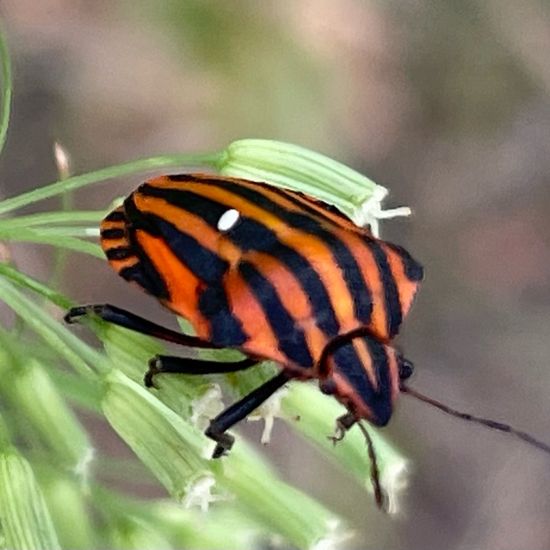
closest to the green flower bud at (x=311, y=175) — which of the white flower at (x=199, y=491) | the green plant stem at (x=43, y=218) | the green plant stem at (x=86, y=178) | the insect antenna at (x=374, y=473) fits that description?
the green plant stem at (x=86, y=178)

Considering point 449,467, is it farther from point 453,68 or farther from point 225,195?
point 225,195

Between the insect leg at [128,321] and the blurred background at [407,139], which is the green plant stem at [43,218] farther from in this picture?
the blurred background at [407,139]

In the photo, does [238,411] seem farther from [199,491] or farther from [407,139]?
[407,139]

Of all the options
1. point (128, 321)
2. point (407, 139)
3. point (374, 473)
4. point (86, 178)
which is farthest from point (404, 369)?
point (407, 139)

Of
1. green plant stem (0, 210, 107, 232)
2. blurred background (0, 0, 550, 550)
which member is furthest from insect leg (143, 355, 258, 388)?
blurred background (0, 0, 550, 550)

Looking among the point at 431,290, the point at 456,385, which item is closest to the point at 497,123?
the point at 431,290

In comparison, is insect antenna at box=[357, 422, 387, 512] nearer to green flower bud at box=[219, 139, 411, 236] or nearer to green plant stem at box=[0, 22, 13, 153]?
green flower bud at box=[219, 139, 411, 236]
